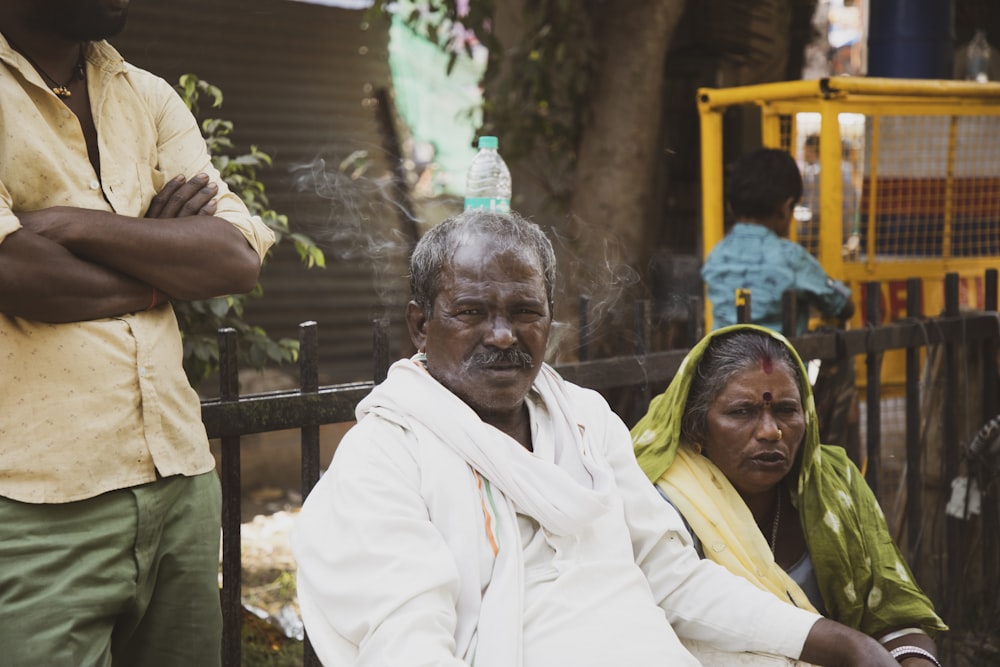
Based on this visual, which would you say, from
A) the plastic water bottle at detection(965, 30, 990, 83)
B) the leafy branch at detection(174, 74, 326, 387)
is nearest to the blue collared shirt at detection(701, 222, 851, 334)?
the leafy branch at detection(174, 74, 326, 387)

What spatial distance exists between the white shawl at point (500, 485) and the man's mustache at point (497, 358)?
11cm

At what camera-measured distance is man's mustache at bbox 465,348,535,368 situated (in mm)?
2385

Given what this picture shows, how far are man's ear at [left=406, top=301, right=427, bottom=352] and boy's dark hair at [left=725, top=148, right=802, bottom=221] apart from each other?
10.6ft

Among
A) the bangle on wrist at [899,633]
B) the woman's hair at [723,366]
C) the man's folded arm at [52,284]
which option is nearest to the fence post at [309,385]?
the man's folded arm at [52,284]

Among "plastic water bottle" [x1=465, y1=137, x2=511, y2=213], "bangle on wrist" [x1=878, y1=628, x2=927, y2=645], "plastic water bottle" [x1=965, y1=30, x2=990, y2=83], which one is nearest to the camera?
"bangle on wrist" [x1=878, y1=628, x2=927, y2=645]

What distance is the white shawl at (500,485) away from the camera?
7.02 feet

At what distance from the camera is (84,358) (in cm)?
236

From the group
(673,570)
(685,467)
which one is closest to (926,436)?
(685,467)

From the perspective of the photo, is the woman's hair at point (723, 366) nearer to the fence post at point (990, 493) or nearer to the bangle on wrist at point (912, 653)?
the bangle on wrist at point (912, 653)

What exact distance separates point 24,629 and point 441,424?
0.93 m

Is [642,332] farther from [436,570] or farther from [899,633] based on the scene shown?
[436,570]

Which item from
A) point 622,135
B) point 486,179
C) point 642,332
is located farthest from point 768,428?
point 622,135

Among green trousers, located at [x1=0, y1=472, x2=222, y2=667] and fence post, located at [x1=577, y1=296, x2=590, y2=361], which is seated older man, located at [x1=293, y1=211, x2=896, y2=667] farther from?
fence post, located at [x1=577, y1=296, x2=590, y2=361]

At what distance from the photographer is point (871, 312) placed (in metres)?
4.75
